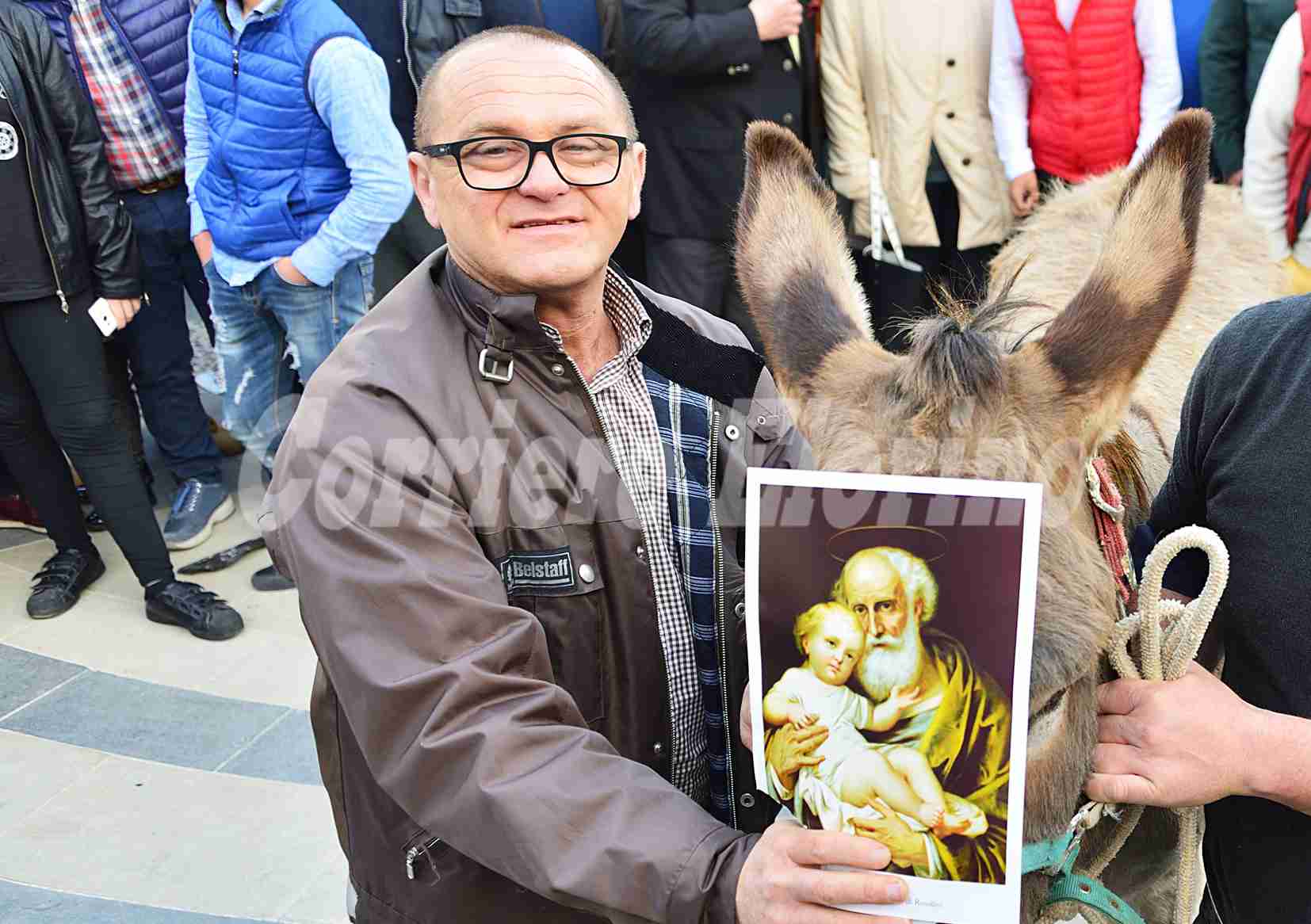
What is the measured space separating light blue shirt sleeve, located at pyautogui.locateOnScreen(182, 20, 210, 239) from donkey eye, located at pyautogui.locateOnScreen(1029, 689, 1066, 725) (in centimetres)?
457

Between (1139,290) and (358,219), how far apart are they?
3755 millimetres

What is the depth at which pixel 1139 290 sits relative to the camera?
1.84 m

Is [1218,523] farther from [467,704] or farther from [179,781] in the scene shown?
[179,781]

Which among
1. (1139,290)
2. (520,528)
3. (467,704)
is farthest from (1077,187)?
(467,704)

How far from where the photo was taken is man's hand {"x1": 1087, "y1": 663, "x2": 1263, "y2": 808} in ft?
5.08

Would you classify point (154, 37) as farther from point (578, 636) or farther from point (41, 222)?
point (578, 636)

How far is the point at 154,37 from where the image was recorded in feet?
17.0

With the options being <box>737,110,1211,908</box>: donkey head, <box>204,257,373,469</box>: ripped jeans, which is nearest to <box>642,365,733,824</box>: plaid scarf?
<box>737,110,1211,908</box>: donkey head

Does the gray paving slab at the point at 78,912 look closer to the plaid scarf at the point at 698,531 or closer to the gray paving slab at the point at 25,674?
the gray paving slab at the point at 25,674

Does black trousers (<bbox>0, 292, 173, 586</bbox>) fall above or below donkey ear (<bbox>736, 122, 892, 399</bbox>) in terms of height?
below

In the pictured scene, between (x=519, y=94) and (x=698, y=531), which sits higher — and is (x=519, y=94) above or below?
above

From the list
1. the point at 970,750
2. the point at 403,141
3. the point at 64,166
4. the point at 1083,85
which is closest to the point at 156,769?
the point at 64,166

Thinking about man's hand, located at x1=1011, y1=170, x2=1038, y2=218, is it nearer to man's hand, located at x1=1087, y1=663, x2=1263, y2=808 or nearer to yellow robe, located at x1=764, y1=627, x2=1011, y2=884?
man's hand, located at x1=1087, y1=663, x2=1263, y2=808

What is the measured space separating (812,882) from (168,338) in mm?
Result: 5290
